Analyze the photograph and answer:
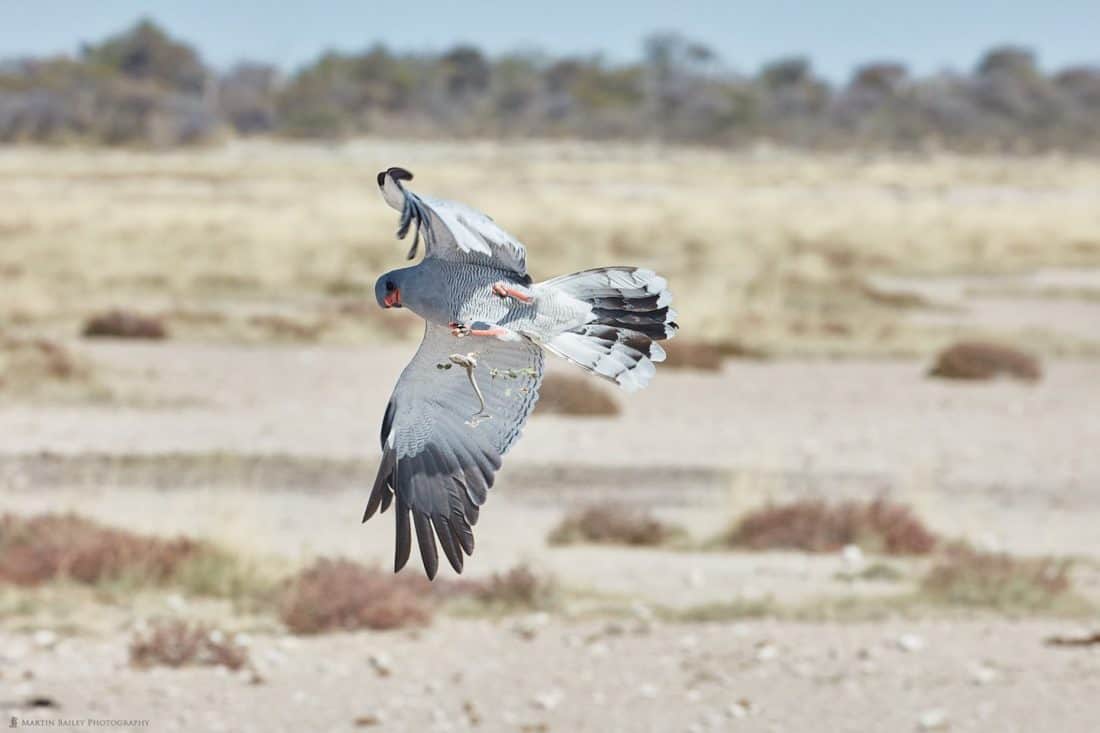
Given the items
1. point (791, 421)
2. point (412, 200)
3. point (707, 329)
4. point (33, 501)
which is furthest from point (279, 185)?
point (412, 200)

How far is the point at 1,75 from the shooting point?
87.6 meters

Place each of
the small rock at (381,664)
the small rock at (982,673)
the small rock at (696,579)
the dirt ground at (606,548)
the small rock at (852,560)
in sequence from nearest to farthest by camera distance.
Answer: the dirt ground at (606,548), the small rock at (982,673), the small rock at (381,664), the small rock at (696,579), the small rock at (852,560)

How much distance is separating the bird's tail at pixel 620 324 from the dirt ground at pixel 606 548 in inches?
179

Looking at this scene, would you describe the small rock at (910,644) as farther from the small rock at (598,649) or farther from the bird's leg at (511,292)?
the bird's leg at (511,292)

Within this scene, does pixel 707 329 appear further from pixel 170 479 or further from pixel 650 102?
pixel 650 102

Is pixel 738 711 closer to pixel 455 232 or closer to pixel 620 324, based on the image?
pixel 620 324

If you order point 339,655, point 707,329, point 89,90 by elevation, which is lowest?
point 339,655

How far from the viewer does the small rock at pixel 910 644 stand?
9.91m

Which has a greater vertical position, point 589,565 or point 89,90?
point 89,90

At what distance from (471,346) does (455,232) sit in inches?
38.4

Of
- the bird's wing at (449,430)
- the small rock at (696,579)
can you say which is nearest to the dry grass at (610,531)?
the small rock at (696,579)

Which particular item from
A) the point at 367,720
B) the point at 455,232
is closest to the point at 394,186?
the point at 455,232

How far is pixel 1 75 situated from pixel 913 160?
42.9m

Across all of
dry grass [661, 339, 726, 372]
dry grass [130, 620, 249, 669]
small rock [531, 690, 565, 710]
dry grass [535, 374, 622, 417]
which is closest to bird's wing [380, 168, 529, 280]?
small rock [531, 690, 565, 710]
